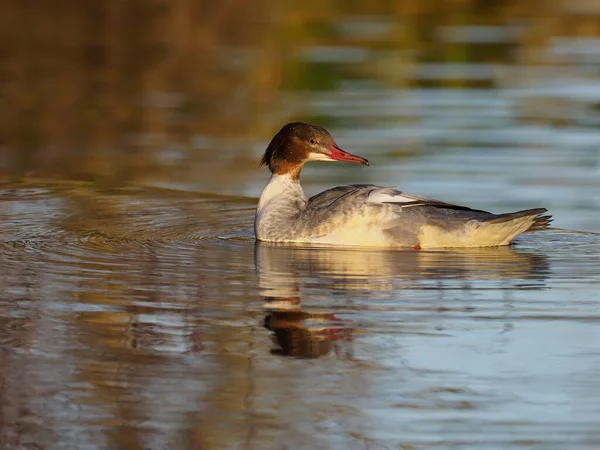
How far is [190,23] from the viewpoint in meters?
24.2

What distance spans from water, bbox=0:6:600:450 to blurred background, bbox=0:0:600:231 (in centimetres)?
6

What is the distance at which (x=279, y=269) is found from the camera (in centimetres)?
917

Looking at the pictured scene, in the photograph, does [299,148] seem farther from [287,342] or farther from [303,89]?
[303,89]

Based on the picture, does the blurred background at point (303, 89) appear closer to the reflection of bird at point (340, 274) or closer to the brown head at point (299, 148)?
the brown head at point (299, 148)

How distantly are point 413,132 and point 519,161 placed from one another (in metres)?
1.78

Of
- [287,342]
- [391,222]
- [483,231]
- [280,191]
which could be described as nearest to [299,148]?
[280,191]

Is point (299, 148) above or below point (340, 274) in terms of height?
above

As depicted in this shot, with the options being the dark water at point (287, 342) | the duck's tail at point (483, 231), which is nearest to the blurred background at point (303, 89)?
the duck's tail at point (483, 231)

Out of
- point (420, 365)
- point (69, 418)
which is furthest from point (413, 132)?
point (69, 418)

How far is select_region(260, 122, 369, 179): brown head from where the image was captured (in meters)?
10.7

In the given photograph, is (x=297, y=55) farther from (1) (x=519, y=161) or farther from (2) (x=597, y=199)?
(2) (x=597, y=199)

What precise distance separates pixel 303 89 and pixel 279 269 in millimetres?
9456

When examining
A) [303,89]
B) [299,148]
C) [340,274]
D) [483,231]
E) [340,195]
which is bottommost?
[340,274]

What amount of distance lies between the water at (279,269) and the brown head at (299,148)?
22.5 inches
